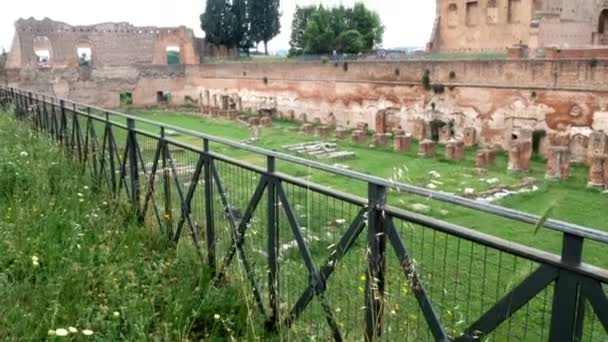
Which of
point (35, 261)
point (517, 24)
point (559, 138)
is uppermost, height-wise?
point (517, 24)

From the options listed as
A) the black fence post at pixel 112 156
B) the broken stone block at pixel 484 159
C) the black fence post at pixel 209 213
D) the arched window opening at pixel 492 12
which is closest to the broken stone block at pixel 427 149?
the broken stone block at pixel 484 159

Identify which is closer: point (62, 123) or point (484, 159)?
point (62, 123)

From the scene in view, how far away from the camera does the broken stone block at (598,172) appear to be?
1268cm

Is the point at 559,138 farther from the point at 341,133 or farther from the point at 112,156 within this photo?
the point at 112,156

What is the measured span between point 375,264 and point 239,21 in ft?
134

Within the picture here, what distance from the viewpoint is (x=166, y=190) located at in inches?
186

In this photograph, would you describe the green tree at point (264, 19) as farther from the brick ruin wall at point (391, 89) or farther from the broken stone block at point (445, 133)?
the broken stone block at point (445, 133)

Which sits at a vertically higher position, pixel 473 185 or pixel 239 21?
pixel 239 21

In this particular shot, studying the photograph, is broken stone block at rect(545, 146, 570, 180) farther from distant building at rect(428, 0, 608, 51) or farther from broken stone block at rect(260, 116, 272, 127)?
broken stone block at rect(260, 116, 272, 127)

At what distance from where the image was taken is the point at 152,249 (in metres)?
4.46

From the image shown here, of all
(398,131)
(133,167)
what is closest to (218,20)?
(398,131)

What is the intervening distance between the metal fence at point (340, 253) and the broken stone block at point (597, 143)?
951cm

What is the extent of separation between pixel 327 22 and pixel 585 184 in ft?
88.9

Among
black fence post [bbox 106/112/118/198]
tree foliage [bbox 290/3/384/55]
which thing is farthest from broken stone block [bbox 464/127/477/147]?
tree foliage [bbox 290/3/384/55]
